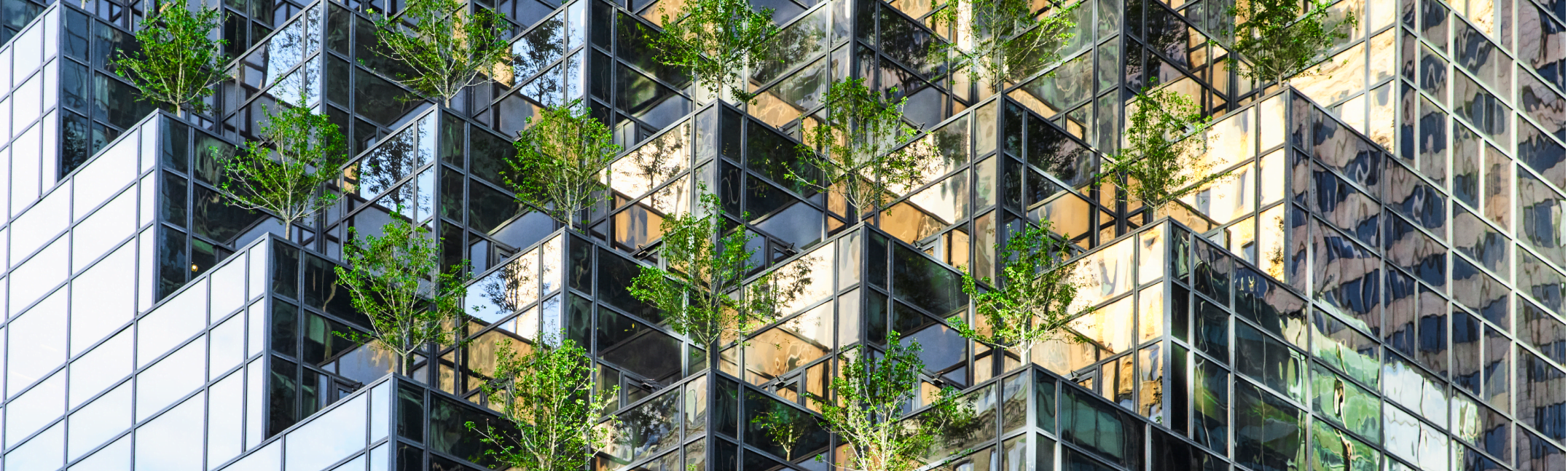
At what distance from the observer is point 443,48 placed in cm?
5859

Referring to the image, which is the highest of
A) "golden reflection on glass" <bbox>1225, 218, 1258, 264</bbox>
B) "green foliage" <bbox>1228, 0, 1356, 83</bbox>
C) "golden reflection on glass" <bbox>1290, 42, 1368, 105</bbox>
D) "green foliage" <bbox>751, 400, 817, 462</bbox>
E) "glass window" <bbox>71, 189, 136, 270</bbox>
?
"green foliage" <bbox>1228, 0, 1356, 83</bbox>

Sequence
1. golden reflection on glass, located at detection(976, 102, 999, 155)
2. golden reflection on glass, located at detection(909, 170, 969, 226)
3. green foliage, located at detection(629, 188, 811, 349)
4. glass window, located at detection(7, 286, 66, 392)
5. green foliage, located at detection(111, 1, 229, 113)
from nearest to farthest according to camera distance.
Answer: green foliage, located at detection(629, 188, 811, 349)
glass window, located at detection(7, 286, 66, 392)
golden reflection on glass, located at detection(976, 102, 999, 155)
golden reflection on glass, located at detection(909, 170, 969, 226)
green foliage, located at detection(111, 1, 229, 113)

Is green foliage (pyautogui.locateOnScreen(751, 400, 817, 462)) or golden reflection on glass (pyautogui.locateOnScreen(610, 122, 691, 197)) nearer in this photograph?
green foliage (pyautogui.locateOnScreen(751, 400, 817, 462))

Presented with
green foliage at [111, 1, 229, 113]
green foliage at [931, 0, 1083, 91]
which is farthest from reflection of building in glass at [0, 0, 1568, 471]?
green foliage at [111, 1, 229, 113]

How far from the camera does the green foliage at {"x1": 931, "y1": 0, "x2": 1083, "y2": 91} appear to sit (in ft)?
194

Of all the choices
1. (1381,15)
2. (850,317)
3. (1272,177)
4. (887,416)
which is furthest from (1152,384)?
(1381,15)

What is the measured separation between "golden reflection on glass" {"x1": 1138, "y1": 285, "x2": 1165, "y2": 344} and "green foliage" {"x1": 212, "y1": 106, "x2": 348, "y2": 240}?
19.0 metres

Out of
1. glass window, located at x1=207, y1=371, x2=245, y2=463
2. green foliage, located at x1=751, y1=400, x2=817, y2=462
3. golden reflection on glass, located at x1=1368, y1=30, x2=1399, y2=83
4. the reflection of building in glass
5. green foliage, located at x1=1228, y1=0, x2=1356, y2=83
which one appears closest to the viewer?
green foliage, located at x1=751, y1=400, x2=817, y2=462

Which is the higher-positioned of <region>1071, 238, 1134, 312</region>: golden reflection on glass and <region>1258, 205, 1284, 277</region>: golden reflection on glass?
<region>1258, 205, 1284, 277</region>: golden reflection on glass

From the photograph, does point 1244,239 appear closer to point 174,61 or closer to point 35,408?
point 174,61

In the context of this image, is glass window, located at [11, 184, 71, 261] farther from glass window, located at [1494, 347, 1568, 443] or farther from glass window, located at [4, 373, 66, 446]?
glass window, located at [1494, 347, 1568, 443]

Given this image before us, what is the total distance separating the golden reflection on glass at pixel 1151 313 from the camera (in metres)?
47.8

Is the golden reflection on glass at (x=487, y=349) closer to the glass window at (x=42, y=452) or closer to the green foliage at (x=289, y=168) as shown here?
the green foliage at (x=289, y=168)

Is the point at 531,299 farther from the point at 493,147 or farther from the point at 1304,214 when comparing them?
the point at 1304,214
